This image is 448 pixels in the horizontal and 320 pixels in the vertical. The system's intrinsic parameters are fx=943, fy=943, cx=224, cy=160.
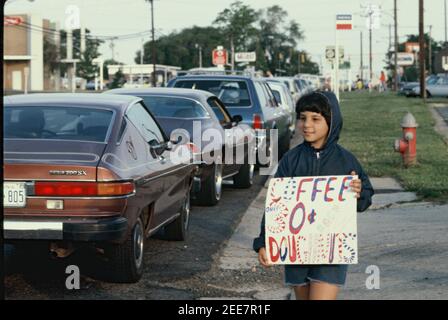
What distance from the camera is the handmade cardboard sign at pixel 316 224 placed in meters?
5.09

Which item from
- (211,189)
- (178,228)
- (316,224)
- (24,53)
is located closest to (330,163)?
(316,224)

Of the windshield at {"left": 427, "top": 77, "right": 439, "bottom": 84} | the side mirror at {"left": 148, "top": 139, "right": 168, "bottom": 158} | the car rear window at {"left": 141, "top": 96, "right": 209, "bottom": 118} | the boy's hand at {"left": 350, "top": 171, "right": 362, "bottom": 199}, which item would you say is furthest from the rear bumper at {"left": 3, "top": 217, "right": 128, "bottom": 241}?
the windshield at {"left": 427, "top": 77, "right": 439, "bottom": 84}

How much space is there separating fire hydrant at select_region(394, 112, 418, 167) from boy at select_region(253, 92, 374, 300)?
35.7ft

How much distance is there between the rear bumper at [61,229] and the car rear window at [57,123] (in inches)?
36.2

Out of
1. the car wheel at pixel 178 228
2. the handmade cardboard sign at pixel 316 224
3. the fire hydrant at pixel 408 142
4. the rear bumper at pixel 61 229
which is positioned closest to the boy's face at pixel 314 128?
the handmade cardboard sign at pixel 316 224

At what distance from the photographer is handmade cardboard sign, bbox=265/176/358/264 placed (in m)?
5.09

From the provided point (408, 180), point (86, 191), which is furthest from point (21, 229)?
point (408, 180)

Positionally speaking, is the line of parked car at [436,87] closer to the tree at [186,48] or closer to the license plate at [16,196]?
the license plate at [16,196]

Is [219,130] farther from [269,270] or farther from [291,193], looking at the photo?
[291,193]

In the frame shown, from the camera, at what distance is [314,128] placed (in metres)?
5.16

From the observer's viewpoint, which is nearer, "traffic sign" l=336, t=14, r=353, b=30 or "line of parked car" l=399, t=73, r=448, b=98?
"traffic sign" l=336, t=14, r=353, b=30

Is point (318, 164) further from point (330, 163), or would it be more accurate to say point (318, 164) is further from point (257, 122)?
point (257, 122)

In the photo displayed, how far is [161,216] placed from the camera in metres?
8.48

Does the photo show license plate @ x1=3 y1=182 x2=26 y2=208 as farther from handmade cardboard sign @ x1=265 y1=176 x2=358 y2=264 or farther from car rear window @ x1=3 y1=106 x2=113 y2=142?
handmade cardboard sign @ x1=265 y1=176 x2=358 y2=264
